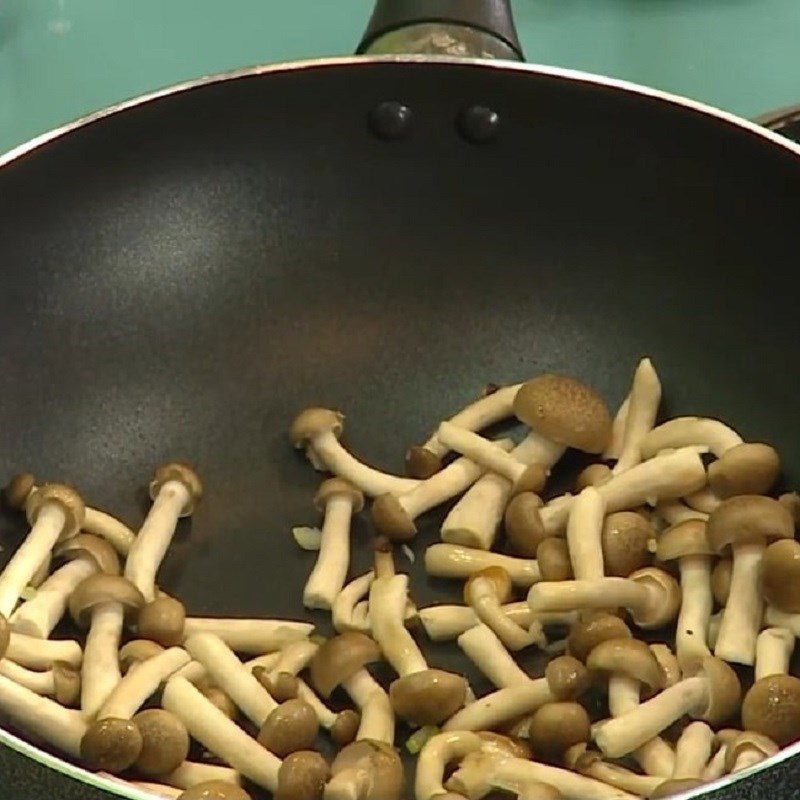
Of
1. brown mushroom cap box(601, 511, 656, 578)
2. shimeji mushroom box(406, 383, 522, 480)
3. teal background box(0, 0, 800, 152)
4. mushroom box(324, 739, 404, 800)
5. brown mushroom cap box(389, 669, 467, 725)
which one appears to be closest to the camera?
mushroom box(324, 739, 404, 800)

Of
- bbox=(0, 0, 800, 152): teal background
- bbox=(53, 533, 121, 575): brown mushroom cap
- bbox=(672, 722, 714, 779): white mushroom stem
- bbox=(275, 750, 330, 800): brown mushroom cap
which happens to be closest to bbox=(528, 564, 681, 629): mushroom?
bbox=(672, 722, 714, 779): white mushroom stem

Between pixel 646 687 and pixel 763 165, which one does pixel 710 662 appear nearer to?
pixel 646 687

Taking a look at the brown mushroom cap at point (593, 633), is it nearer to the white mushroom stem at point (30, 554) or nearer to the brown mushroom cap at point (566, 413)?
the brown mushroom cap at point (566, 413)

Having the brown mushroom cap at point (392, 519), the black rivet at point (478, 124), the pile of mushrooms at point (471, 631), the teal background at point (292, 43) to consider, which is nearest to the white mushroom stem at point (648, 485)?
the pile of mushrooms at point (471, 631)

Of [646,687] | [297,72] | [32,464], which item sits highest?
[297,72]

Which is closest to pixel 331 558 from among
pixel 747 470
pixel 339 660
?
pixel 339 660

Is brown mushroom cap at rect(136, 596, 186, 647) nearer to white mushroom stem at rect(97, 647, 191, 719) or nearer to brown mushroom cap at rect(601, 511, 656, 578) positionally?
white mushroom stem at rect(97, 647, 191, 719)

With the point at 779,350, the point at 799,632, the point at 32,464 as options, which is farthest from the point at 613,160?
the point at 32,464

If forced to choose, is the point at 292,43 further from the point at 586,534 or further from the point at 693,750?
the point at 693,750
